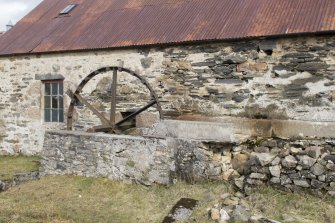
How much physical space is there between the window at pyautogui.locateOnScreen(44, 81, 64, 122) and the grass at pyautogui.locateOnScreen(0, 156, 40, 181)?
1.19 m

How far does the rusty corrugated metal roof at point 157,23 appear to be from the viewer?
7480mm

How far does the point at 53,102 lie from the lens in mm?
10422

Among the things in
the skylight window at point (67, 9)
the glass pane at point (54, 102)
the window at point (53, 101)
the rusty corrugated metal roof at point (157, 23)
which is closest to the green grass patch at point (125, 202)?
the rusty corrugated metal roof at point (157, 23)

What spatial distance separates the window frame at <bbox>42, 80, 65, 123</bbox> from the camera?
10.3m

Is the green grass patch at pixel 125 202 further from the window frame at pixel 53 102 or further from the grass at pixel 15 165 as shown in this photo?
the window frame at pixel 53 102

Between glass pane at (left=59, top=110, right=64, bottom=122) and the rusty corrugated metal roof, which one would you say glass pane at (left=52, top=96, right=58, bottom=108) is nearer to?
glass pane at (left=59, top=110, right=64, bottom=122)

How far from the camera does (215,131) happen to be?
20.6 ft

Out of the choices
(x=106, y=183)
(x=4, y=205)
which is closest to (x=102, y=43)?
(x=106, y=183)

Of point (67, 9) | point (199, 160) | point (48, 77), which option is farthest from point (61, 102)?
point (199, 160)

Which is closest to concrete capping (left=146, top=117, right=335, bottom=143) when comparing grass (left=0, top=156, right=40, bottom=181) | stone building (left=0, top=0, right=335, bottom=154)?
stone building (left=0, top=0, right=335, bottom=154)

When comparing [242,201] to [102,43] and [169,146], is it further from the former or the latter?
[102,43]

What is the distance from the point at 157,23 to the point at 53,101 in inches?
145

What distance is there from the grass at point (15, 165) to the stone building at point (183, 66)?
459 millimetres

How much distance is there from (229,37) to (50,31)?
5665mm
